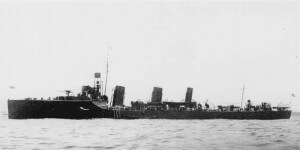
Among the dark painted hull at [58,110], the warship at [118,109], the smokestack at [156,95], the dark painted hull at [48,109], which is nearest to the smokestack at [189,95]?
the warship at [118,109]

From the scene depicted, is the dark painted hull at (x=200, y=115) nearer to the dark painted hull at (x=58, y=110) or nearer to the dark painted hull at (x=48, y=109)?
the dark painted hull at (x=58, y=110)

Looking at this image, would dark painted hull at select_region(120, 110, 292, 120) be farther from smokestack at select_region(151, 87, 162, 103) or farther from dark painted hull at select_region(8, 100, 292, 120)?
smokestack at select_region(151, 87, 162, 103)

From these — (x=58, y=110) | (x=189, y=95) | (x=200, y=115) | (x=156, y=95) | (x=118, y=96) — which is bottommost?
(x=200, y=115)

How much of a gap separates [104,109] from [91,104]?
7.93ft

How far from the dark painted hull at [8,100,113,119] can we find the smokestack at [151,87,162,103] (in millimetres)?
10463

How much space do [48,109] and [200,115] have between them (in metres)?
21.1

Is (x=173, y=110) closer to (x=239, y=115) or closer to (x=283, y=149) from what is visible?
(x=239, y=115)

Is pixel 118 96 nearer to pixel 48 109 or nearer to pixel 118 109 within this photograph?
pixel 118 109

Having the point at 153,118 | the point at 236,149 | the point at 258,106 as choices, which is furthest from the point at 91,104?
the point at 258,106

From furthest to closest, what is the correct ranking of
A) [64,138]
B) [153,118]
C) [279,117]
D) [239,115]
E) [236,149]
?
[279,117], [239,115], [153,118], [64,138], [236,149]

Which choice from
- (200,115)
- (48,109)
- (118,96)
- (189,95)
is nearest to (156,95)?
(118,96)

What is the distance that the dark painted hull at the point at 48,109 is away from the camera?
44031 millimetres

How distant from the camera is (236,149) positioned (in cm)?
2320

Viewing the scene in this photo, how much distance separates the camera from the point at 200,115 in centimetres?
5625
